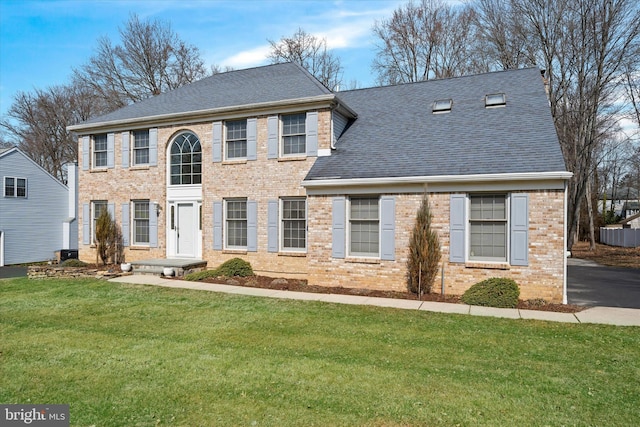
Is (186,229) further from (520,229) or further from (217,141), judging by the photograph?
(520,229)

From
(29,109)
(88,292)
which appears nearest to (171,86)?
(29,109)

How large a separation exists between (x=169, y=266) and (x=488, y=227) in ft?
32.8

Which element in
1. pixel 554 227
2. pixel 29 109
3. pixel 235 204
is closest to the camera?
pixel 554 227

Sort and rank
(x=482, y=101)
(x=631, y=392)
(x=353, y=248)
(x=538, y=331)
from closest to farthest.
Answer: (x=631, y=392) < (x=538, y=331) < (x=353, y=248) < (x=482, y=101)

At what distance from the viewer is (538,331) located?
7129 millimetres

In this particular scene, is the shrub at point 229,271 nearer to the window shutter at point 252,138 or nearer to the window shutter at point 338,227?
the window shutter at point 338,227

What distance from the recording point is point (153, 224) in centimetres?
1569

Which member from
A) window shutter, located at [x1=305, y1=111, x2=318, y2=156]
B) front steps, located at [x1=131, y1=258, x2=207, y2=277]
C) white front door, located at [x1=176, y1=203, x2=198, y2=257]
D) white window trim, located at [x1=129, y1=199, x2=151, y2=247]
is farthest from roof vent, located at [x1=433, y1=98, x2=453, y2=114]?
white window trim, located at [x1=129, y1=199, x2=151, y2=247]

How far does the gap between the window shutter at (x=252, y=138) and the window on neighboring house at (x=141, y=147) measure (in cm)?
486

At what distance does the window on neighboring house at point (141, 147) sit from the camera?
1619 cm

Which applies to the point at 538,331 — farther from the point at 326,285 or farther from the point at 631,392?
the point at 326,285

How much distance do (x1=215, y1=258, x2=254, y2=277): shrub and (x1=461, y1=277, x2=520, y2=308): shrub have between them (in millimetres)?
6927

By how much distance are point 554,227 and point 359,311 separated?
16.7 feet

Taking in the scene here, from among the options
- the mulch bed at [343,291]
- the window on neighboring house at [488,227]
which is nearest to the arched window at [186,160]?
the mulch bed at [343,291]
